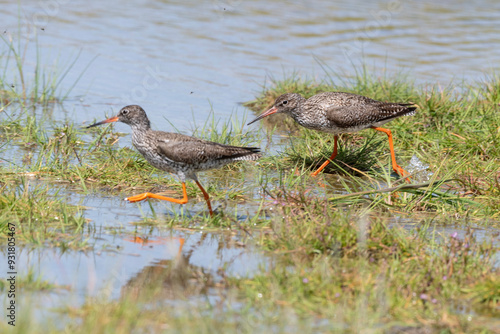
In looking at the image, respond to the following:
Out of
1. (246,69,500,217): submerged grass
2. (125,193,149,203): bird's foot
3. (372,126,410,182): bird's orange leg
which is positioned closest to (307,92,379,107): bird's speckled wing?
(372,126,410,182): bird's orange leg

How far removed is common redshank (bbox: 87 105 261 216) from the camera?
757 cm

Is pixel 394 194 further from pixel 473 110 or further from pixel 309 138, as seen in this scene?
pixel 473 110

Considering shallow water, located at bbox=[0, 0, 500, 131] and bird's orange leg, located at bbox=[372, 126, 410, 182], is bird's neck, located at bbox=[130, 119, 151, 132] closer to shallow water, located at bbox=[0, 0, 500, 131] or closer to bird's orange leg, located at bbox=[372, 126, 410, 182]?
shallow water, located at bbox=[0, 0, 500, 131]

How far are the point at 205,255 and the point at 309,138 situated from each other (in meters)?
4.55

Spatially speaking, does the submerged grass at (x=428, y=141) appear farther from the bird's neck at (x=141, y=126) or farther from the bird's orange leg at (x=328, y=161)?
the bird's neck at (x=141, y=126)

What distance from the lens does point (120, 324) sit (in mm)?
4527

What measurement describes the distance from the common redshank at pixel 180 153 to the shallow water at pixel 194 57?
0.39 metres

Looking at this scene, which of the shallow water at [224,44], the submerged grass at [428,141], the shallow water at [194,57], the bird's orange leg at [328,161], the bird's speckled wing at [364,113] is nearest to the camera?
the shallow water at [194,57]

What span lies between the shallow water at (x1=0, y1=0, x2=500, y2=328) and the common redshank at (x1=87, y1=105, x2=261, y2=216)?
39 cm

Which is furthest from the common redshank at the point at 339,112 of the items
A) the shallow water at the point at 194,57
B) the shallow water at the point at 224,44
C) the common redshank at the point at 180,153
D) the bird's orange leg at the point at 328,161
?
the shallow water at the point at 224,44

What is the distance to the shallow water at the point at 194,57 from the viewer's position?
615 cm

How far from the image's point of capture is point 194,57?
1509 cm

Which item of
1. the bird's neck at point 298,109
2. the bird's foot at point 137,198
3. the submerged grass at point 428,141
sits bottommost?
the bird's foot at point 137,198

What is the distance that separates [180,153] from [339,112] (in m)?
2.76
